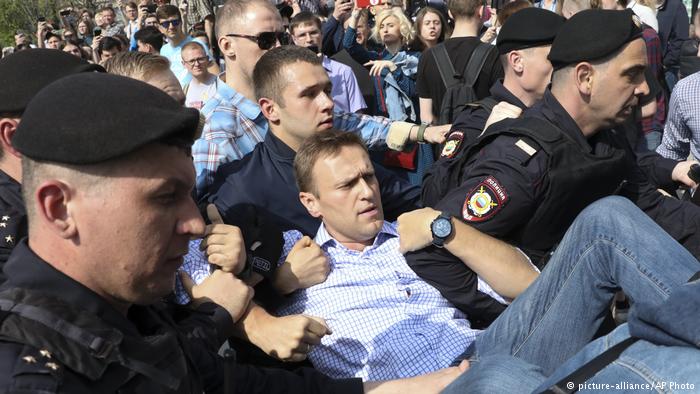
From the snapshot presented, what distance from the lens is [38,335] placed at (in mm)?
1305

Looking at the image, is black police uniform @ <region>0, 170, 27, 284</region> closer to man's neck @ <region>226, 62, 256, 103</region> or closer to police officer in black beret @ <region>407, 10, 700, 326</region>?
police officer in black beret @ <region>407, 10, 700, 326</region>

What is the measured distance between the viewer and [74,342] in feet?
4.38

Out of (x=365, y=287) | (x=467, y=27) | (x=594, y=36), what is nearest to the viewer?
(x=365, y=287)

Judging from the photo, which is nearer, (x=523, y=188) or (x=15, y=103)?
(x=15, y=103)

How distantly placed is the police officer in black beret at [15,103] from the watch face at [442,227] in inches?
58.8

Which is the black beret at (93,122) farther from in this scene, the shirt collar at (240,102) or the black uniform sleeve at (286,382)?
the shirt collar at (240,102)

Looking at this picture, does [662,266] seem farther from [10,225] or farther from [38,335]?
[10,225]

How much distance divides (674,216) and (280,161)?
1977 mm

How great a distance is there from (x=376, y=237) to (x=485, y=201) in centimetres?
53

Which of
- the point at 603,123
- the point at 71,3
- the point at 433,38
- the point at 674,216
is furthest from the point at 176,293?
the point at 71,3

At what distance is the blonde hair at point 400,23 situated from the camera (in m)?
7.79

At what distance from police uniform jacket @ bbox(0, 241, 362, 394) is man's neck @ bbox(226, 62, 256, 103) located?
2.78m

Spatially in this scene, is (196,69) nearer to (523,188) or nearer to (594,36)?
(594,36)

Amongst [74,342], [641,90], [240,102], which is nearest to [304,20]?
[240,102]
